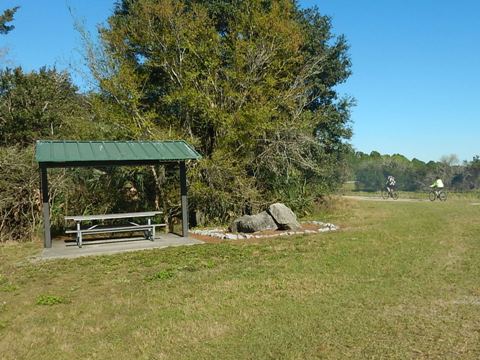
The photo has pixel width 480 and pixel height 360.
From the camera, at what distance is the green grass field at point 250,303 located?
4.01 meters

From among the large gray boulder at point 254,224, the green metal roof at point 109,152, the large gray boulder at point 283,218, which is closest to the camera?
the green metal roof at point 109,152

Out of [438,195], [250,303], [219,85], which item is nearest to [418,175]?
[438,195]

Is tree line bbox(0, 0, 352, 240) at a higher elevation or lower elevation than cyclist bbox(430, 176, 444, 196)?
higher

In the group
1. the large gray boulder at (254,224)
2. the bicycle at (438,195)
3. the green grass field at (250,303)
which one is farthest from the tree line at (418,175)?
the green grass field at (250,303)

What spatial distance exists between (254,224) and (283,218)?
2.92ft

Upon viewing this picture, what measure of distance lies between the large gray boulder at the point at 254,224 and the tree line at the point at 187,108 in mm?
1831

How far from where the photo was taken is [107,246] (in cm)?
1016

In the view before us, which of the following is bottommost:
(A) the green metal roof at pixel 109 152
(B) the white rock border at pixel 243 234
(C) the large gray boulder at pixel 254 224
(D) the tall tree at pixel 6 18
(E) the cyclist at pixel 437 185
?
(B) the white rock border at pixel 243 234

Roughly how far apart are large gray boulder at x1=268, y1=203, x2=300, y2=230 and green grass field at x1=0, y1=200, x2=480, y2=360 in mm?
2913

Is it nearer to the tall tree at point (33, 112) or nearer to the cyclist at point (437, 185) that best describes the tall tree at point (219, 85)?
the tall tree at point (33, 112)

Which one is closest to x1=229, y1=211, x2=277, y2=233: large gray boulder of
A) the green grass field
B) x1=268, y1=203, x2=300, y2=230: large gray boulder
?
x1=268, y1=203, x2=300, y2=230: large gray boulder

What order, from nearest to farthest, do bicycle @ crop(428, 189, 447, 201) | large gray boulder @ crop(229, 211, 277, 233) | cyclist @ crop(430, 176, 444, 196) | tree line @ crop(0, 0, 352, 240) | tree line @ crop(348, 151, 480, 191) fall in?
large gray boulder @ crop(229, 211, 277, 233) → tree line @ crop(0, 0, 352, 240) → cyclist @ crop(430, 176, 444, 196) → bicycle @ crop(428, 189, 447, 201) → tree line @ crop(348, 151, 480, 191)

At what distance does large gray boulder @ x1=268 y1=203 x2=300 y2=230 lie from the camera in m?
12.2

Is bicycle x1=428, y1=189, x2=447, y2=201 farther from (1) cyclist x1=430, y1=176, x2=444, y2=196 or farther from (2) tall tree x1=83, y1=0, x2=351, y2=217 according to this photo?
(2) tall tree x1=83, y1=0, x2=351, y2=217
